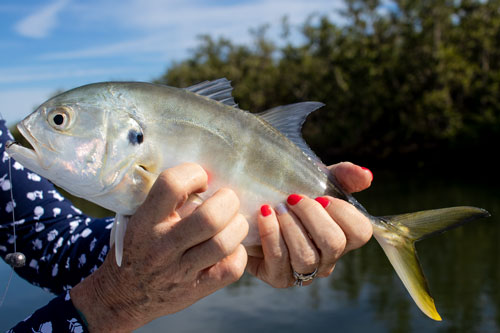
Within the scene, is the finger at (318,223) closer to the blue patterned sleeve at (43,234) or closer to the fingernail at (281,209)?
the fingernail at (281,209)

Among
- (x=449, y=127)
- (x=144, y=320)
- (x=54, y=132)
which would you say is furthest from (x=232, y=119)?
(x=449, y=127)

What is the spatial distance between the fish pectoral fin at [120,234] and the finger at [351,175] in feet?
3.77

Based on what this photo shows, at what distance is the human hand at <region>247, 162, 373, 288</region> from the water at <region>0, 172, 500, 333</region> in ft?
22.6

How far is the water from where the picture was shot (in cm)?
1029

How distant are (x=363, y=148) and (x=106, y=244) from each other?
1323 inches

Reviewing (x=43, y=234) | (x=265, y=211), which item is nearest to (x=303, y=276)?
(x=265, y=211)

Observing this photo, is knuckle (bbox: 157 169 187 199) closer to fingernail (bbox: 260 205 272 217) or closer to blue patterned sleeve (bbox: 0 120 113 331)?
fingernail (bbox: 260 205 272 217)

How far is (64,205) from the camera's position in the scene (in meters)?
3.06

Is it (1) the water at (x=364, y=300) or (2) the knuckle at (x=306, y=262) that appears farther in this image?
(1) the water at (x=364, y=300)

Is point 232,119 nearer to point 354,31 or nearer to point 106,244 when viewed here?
point 106,244

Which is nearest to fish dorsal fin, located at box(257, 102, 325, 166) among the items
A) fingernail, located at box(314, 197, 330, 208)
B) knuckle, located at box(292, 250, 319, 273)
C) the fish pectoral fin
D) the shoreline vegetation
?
fingernail, located at box(314, 197, 330, 208)

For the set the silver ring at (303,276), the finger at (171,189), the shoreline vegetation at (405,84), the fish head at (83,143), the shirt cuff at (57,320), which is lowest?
the shoreline vegetation at (405,84)

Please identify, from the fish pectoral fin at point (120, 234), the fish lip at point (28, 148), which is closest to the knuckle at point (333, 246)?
the fish pectoral fin at point (120, 234)

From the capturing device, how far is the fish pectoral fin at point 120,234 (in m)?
1.88
